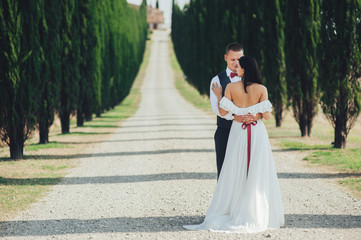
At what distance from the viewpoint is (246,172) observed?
592 cm

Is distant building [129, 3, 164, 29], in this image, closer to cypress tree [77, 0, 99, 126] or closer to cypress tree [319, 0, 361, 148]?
cypress tree [77, 0, 99, 126]

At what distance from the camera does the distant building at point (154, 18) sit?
453 ft

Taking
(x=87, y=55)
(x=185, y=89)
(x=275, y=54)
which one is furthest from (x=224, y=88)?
(x=185, y=89)

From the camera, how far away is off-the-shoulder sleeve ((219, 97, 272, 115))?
5848mm

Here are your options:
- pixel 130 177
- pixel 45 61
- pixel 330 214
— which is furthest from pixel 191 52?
pixel 330 214

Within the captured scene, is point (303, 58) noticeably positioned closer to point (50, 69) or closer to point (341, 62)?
point (341, 62)

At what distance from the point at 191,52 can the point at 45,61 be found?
35.9m

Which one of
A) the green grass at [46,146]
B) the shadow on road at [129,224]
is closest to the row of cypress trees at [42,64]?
the green grass at [46,146]

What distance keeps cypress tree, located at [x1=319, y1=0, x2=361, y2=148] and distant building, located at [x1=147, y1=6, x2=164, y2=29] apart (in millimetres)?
127816

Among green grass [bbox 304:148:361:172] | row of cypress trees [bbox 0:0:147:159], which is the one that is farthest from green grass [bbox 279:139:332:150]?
row of cypress trees [bbox 0:0:147:159]

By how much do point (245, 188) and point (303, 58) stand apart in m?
10.4

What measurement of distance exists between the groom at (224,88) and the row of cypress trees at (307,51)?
713 centimetres

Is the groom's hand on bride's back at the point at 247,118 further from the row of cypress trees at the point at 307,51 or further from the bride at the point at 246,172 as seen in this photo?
the row of cypress trees at the point at 307,51

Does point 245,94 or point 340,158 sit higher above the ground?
point 245,94
